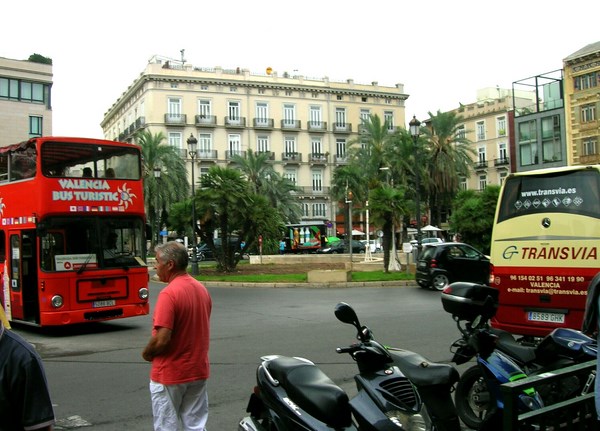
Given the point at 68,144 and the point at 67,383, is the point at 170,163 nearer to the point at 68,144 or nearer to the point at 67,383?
the point at 68,144

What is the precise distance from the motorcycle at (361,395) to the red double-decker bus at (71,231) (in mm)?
7994

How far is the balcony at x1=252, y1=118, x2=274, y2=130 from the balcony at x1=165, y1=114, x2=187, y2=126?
848cm

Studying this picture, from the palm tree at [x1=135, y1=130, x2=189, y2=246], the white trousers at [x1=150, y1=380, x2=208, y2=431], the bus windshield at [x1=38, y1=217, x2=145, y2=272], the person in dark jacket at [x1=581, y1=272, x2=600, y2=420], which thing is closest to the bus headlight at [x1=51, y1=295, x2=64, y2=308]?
the bus windshield at [x1=38, y1=217, x2=145, y2=272]

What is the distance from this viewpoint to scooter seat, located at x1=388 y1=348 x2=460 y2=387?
13.3 feet

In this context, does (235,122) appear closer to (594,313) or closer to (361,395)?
(361,395)

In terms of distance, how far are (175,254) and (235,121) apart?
64.8 meters

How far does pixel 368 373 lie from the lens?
12.2 feet

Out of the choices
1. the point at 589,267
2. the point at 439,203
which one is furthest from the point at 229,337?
the point at 439,203

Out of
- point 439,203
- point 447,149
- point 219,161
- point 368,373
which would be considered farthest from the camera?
point 219,161

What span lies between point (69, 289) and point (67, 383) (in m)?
4.06

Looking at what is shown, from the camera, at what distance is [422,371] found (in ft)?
13.4

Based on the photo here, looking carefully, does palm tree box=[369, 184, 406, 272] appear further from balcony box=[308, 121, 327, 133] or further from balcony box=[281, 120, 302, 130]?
balcony box=[308, 121, 327, 133]

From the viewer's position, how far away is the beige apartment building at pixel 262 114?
6456 cm

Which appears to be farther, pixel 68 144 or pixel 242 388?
pixel 68 144
